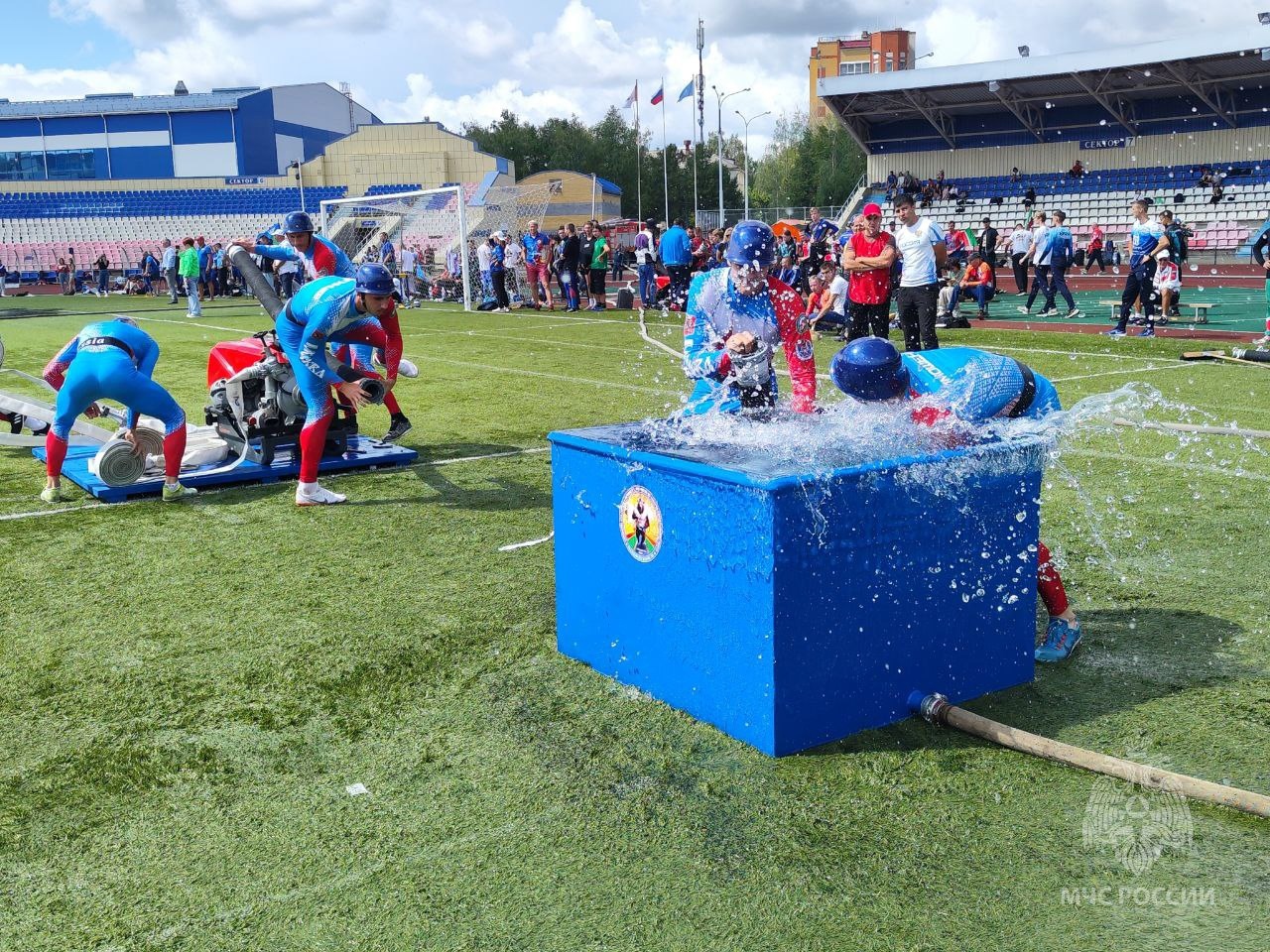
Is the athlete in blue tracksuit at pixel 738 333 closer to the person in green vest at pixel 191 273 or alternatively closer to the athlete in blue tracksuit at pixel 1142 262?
the athlete in blue tracksuit at pixel 1142 262

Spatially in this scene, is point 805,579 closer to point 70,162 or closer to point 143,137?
point 143,137

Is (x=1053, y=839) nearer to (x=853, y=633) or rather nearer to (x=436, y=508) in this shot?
(x=853, y=633)

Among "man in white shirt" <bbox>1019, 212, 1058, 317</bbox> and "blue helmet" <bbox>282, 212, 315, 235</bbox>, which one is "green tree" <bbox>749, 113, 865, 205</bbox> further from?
"blue helmet" <bbox>282, 212, 315, 235</bbox>

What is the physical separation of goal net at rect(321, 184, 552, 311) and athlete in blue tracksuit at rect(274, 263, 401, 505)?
1902 cm

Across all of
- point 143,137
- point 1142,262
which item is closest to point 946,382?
point 1142,262

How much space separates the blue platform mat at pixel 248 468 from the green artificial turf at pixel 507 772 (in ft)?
3.11

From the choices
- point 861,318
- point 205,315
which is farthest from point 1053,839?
point 205,315

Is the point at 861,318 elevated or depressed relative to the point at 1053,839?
elevated

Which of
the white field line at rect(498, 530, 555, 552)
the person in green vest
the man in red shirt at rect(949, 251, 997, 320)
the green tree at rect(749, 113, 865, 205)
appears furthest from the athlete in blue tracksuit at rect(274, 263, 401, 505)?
the green tree at rect(749, 113, 865, 205)

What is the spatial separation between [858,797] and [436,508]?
4477mm

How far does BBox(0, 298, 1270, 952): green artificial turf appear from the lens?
2.85 meters

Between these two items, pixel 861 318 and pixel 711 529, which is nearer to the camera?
pixel 711 529

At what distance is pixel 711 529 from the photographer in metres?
3.71

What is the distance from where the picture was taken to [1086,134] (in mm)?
47375
